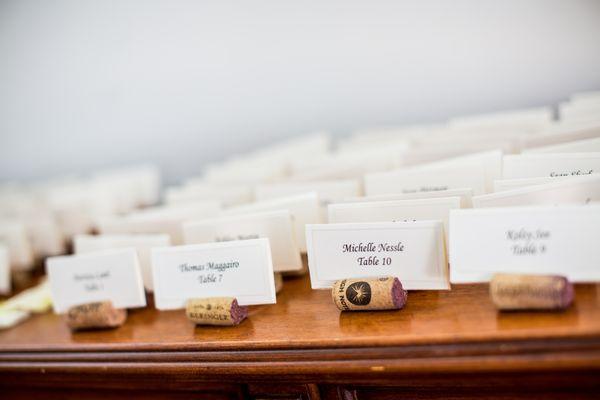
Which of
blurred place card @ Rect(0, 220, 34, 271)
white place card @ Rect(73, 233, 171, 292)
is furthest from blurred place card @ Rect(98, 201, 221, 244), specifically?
blurred place card @ Rect(0, 220, 34, 271)

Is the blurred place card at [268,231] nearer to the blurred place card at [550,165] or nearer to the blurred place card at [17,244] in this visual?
the blurred place card at [550,165]

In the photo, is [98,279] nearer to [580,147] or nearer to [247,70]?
[580,147]

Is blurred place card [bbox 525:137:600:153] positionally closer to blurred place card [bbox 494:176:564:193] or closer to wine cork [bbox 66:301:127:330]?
blurred place card [bbox 494:176:564:193]

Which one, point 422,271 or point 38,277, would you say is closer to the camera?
point 422,271

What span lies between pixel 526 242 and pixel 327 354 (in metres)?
0.39

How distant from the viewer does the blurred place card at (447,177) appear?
1171 mm

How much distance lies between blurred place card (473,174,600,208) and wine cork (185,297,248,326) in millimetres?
513

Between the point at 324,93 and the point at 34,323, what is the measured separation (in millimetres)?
1527

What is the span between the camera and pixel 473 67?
222 centimetres

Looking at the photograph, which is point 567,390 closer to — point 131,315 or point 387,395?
point 387,395

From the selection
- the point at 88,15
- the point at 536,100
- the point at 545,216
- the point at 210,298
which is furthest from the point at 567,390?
the point at 88,15

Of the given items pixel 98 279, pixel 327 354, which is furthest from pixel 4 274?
pixel 327 354

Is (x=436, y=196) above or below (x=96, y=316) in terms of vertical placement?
above

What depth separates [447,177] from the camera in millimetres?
1203
